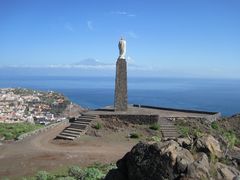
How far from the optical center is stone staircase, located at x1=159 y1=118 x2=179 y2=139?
24719 millimetres

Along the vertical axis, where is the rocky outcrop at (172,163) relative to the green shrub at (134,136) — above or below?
above

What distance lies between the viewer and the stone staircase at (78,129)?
25.1 metres

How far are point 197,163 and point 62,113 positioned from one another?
124 feet

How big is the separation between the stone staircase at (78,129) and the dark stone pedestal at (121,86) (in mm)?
2099

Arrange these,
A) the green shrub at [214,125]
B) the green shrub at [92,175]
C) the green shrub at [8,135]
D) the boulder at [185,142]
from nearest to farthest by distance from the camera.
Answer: the boulder at [185,142] → the green shrub at [92,175] → the green shrub at [8,135] → the green shrub at [214,125]

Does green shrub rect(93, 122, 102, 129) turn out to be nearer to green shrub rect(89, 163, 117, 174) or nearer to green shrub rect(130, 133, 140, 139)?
green shrub rect(130, 133, 140, 139)

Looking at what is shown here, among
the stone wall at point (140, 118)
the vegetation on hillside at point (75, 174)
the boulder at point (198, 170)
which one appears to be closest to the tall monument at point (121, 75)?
the stone wall at point (140, 118)

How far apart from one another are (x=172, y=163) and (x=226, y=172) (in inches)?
53.0

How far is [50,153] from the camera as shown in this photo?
21.6 meters

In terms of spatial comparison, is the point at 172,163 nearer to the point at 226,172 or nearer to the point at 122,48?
the point at 226,172

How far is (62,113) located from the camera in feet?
153

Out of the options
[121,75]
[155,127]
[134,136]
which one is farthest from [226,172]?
[121,75]

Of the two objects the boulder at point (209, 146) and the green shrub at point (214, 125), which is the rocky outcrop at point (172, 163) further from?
the green shrub at point (214, 125)

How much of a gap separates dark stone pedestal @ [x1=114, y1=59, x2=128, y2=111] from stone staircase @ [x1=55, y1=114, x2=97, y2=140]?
210 centimetres
